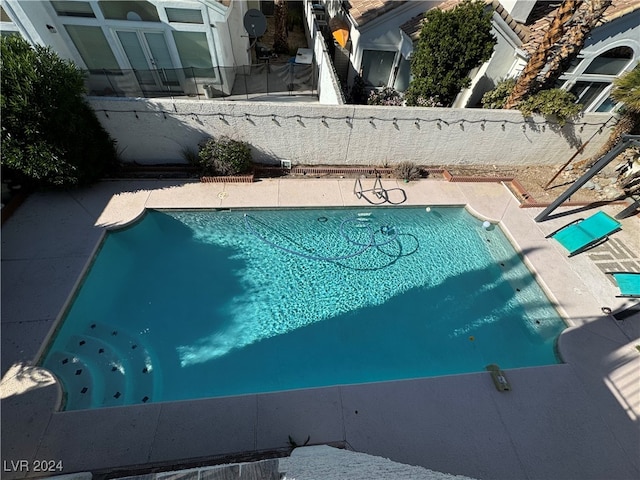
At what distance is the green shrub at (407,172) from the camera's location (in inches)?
549

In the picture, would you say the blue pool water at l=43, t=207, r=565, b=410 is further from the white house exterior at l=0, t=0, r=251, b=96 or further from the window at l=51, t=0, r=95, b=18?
the window at l=51, t=0, r=95, b=18

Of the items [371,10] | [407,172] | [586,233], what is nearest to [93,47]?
[371,10]

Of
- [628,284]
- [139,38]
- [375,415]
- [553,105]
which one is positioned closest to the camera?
[375,415]

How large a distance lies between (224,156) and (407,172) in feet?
27.1

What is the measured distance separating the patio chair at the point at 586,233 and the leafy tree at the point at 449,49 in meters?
7.55

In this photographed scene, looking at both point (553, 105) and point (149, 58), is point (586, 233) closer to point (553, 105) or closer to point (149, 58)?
point (553, 105)

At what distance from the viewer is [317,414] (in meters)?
7.33

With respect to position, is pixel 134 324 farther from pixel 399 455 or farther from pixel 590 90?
pixel 590 90

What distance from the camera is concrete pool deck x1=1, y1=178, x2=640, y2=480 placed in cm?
671

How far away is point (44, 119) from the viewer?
9.62 metres

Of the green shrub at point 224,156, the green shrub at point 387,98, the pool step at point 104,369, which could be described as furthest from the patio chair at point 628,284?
the pool step at point 104,369

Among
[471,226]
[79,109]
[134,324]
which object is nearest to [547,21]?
[471,226]

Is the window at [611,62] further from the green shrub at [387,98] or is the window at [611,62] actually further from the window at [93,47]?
the window at [93,47]

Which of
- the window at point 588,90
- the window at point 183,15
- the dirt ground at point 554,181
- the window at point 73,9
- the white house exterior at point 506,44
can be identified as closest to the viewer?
the window at point 73,9
